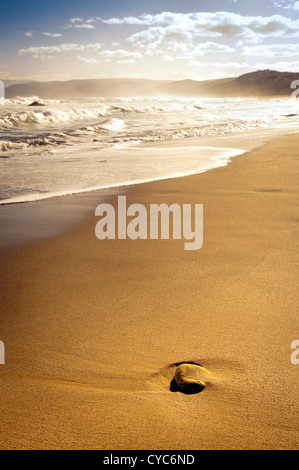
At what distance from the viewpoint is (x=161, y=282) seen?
2.35 meters

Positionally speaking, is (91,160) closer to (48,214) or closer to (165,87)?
(48,214)

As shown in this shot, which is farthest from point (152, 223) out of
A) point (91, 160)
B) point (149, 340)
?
point (91, 160)

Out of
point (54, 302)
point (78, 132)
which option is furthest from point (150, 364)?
point (78, 132)

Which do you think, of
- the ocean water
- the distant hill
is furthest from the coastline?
the distant hill

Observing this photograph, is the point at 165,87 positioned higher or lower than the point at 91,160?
higher

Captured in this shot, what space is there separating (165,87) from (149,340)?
484 ft

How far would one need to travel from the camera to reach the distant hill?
91375 mm

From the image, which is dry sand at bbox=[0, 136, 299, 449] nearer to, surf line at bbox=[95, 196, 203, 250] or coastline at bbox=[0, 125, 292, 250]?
surf line at bbox=[95, 196, 203, 250]

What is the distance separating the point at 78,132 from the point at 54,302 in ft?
39.1

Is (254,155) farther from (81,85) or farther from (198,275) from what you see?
(81,85)

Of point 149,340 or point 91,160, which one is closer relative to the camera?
point 149,340

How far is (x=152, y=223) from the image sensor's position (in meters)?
3.48

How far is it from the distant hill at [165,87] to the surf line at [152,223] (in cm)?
7834

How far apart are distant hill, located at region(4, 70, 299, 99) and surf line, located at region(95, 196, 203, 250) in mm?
78340
